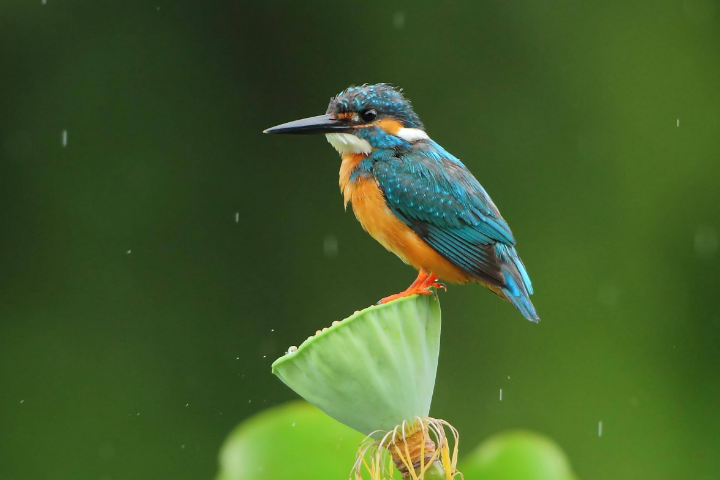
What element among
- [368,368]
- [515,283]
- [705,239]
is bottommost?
[705,239]

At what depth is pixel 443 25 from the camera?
3.68m

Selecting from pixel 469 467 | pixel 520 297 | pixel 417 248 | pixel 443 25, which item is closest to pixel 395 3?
pixel 443 25

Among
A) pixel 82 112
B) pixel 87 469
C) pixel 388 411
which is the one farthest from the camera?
pixel 82 112

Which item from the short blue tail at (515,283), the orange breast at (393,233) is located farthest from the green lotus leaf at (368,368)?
the orange breast at (393,233)

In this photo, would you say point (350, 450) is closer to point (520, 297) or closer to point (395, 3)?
point (520, 297)

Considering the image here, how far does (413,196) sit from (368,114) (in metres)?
0.22

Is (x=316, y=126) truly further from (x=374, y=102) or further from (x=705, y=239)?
(x=705, y=239)

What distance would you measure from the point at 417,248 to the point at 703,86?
2178 mm

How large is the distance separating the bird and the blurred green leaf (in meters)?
0.30

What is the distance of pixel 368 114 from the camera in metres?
1.96

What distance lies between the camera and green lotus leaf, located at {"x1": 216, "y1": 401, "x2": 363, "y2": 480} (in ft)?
5.01

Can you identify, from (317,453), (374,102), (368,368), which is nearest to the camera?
(368,368)

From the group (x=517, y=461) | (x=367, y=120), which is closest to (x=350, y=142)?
(x=367, y=120)

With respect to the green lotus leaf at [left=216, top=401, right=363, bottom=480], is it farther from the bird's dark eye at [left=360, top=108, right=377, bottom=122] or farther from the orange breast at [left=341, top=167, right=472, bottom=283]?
the bird's dark eye at [left=360, top=108, right=377, bottom=122]
